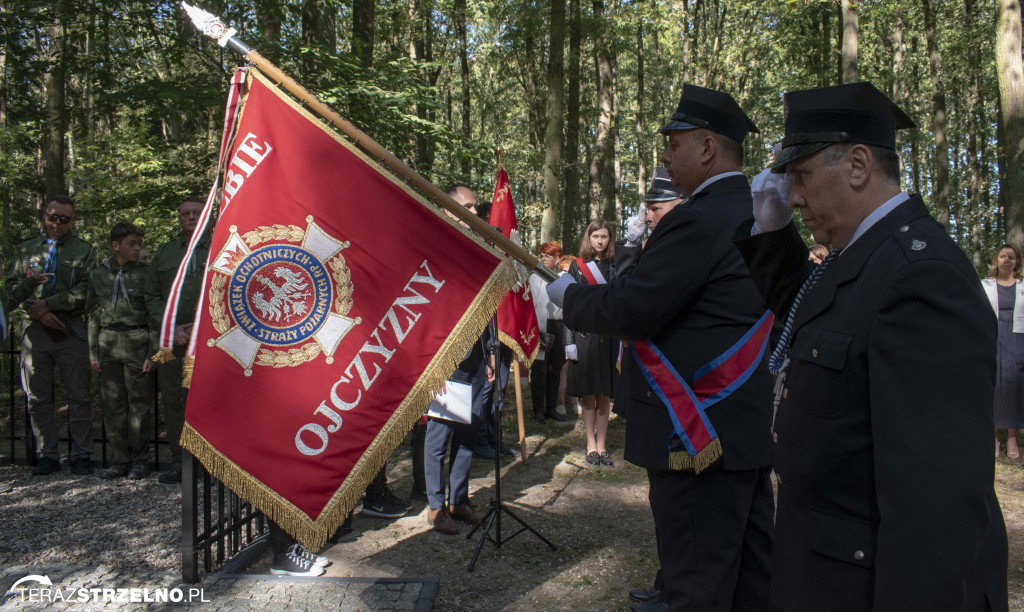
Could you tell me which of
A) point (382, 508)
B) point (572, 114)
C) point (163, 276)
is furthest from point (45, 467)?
point (572, 114)

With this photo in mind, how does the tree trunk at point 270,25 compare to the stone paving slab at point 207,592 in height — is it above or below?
above

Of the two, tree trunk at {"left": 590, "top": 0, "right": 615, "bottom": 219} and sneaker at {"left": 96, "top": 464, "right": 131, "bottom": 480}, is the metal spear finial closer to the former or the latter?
sneaker at {"left": 96, "top": 464, "right": 131, "bottom": 480}

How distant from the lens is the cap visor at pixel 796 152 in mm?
1635

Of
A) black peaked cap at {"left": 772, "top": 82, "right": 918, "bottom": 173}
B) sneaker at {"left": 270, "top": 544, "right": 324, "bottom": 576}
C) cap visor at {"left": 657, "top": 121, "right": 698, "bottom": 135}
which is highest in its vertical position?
cap visor at {"left": 657, "top": 121, "right": 698, "bottom": 135}

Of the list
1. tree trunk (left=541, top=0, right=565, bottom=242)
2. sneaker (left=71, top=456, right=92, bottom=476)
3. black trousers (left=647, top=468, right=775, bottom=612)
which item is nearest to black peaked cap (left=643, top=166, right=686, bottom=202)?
black trousers (left=647, top=468, right=775, bottom=612)

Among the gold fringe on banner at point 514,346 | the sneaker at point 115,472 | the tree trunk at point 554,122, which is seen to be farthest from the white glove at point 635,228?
the tree trunk at point 554,122

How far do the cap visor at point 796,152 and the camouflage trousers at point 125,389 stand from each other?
652 cm

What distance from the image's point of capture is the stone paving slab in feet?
12.0

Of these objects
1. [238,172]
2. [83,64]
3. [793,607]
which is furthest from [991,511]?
[83,64]

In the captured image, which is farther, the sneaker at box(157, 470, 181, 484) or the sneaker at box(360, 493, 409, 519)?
the sneaker at box(157, 470, 181, 484)

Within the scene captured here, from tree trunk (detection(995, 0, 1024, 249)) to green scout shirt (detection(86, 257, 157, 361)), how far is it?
38.0 feet

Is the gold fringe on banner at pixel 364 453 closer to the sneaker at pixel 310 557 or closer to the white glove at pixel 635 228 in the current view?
the sneaker at pixel 310 557

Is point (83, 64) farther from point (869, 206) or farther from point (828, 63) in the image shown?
point (828, 63)

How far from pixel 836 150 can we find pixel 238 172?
8.76ft
